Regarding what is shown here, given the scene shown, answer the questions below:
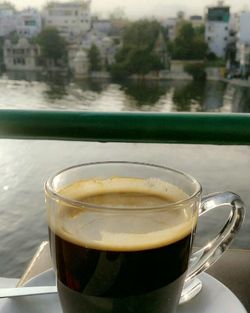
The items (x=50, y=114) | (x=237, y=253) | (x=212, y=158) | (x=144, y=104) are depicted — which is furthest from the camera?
(x=144, y=104)

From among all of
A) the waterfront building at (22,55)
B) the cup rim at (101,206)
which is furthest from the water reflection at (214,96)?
the cup rim at (101,206)

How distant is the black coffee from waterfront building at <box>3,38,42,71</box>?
13.2 m

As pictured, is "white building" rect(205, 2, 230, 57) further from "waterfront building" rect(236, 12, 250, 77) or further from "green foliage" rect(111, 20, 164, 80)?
"green foliage" rect(111, 20, 164, 80)

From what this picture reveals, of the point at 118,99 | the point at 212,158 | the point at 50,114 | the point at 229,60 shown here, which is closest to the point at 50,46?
the point at 118,99

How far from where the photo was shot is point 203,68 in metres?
14.3

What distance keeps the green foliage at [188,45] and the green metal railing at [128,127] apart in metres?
13.7

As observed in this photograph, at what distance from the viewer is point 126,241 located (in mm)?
298

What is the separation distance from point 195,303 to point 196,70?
14.3 m

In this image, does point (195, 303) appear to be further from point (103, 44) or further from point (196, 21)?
point (196, 21)

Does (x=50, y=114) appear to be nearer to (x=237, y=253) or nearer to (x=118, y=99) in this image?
(x=237, y=253)

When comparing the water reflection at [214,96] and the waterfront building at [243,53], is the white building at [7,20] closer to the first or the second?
the water reflection at [214,96]

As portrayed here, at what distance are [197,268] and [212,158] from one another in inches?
402

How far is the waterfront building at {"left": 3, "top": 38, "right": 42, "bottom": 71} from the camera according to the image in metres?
13.3

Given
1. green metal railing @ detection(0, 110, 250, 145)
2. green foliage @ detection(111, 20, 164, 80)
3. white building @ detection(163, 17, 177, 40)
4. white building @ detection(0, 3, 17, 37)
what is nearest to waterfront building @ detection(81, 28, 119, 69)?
green foliage @ detection(111, 20, 164, 80)
